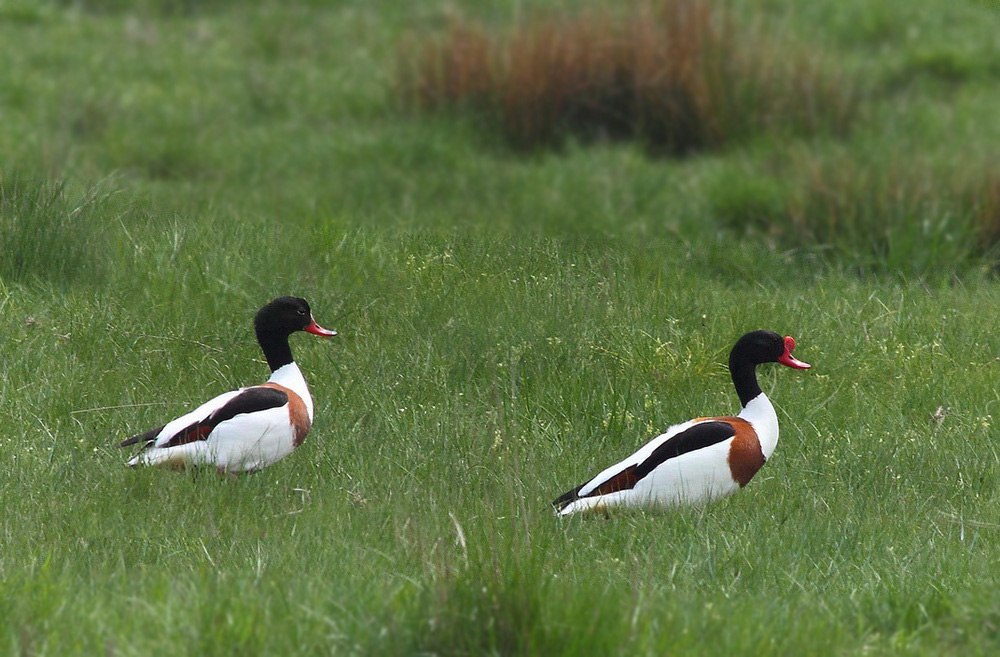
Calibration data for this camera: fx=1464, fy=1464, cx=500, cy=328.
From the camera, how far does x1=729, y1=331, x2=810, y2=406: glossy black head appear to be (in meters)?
5.86

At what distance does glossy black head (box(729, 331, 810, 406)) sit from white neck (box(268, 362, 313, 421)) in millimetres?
1721

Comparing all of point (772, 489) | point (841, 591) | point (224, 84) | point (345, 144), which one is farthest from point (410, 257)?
point (224, 84)

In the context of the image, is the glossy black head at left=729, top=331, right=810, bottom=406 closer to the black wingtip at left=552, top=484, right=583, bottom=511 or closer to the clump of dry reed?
the black wingtip at left=552, top=484, right=583, bottom=511

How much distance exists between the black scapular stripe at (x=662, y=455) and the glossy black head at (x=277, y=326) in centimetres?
141

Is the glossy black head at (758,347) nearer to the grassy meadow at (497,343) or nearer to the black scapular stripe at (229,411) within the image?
the grassy meadow at (497,343)

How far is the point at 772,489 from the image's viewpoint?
226 inches

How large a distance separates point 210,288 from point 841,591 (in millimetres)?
3792

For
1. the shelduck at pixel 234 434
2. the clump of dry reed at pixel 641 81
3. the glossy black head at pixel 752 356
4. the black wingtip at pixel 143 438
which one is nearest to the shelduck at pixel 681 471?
the glossy black head at pixel 752 356

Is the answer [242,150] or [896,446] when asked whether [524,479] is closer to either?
[896,446]

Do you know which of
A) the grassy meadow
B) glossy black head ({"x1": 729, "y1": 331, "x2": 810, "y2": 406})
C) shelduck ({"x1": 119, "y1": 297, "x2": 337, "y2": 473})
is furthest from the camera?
glossy black head ({"x1": 729, "y1": 331, "x2": 810, "y2": 406})

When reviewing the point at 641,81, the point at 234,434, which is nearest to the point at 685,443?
the point at 234,434

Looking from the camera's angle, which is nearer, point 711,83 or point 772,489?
point 772,489

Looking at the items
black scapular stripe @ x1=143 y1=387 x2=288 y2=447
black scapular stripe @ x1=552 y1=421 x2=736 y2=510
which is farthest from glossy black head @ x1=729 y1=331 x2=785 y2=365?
black scapular stripe @ x1=143 y1=387 x2=288 y2=447

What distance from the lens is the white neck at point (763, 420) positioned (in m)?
5.63
